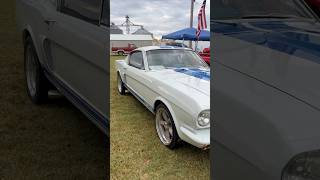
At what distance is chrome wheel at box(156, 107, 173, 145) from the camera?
1.23 meters

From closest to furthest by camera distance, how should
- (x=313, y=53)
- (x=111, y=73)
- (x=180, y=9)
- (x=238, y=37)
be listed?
(x=313, y=53), (x=238, y=37), (x=180, y=9), (x=111, y=73)

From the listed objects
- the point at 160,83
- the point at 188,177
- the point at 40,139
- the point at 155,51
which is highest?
the point at 155,51

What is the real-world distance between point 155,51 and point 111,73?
0.18m

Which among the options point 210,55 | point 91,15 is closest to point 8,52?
point 91,15

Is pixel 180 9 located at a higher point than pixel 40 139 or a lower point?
higher

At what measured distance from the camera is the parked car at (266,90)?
3.25 ft

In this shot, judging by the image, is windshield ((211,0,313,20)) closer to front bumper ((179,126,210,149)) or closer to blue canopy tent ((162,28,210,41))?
blue canopy tent ((162,28,210,41))

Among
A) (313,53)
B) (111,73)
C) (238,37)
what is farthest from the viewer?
(111,73)

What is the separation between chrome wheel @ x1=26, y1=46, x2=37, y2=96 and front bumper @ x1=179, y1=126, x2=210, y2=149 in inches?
56.6

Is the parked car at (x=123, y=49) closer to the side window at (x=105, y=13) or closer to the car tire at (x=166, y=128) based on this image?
the side window at (x=105, y=13)

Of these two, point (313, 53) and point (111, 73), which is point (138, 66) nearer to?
point (111, 73)

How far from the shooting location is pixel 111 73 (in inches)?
53.0

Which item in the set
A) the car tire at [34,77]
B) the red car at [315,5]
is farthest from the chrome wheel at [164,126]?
the car tire at [34,77]

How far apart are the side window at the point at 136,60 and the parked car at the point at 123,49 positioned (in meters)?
0.02
